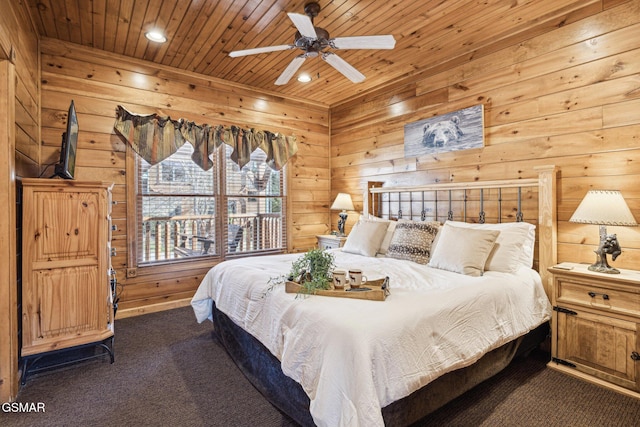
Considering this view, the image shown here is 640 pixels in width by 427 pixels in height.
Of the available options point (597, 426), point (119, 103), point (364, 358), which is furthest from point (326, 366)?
point (119, 103)

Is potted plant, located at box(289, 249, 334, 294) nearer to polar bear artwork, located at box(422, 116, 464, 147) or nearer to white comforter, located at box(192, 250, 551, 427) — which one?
white comforter, located at box(192, 250, 551, 427)

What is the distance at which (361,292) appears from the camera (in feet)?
5.99

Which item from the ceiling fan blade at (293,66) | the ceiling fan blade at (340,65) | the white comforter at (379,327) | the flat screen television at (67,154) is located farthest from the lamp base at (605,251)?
the flat screen television at (67,154)

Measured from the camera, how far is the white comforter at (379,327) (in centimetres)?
139

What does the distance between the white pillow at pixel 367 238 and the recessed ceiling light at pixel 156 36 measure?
2705 mm

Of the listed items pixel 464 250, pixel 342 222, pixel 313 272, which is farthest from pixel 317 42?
pixel 342 222

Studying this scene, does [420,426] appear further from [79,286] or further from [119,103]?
[119,103]

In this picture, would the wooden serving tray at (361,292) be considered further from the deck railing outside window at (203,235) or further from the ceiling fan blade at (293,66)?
the deck railing outside window at (203,235)

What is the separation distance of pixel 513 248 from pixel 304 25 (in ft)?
7.49

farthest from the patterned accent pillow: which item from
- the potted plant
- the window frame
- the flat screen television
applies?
the flat screen television

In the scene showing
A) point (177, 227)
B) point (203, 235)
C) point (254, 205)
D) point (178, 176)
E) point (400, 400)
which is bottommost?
point (400, 400)

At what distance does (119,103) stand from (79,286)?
80.7 inches

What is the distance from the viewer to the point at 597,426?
70.3 inches

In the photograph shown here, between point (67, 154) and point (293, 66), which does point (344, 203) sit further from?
point (67, 154)
